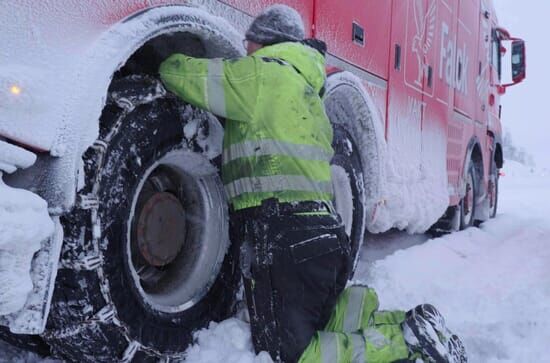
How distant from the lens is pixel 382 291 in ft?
11.7

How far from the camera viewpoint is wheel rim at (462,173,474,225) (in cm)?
643

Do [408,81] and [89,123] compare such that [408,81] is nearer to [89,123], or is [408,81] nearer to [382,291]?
[382,291]

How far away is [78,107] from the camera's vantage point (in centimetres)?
148

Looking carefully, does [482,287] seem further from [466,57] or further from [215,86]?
[466,57]

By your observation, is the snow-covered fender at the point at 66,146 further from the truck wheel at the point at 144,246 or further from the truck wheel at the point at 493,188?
the truck wheel at the point at 493,188

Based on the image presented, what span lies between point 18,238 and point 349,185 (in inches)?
89.5

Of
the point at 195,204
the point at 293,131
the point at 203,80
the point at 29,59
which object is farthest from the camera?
the point at 195,204

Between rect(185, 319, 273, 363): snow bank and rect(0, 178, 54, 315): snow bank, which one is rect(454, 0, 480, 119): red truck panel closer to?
rect(185, 319, 273, 363): snow bank

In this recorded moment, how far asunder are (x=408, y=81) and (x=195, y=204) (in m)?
2.20

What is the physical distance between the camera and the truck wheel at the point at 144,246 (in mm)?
1643

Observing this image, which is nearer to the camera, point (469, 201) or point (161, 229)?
point (161, 229)

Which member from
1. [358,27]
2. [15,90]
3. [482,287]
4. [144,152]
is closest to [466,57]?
[482,287]

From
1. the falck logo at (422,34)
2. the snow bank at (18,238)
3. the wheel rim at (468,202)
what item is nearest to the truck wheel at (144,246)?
the snow bank at (18,238)

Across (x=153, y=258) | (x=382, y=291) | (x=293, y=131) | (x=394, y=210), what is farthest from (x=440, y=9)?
(x=153, y=258)
